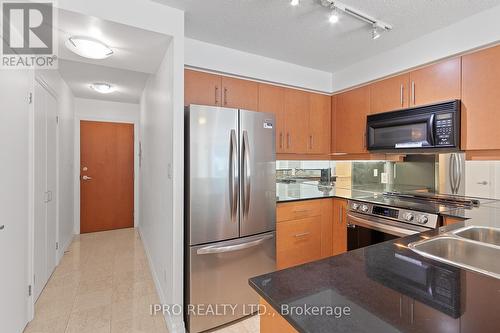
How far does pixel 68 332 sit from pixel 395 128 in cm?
328

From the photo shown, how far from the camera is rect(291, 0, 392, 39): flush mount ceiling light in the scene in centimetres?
172

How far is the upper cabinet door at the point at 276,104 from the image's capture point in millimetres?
2684

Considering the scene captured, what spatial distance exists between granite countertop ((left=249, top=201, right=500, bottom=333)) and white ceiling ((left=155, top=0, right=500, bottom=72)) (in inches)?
69.9

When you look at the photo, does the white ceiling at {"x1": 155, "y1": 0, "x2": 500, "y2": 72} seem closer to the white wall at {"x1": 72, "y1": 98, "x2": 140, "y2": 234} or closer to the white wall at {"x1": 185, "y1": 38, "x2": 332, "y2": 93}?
the white wall at {"x1": 185, "y1": 38, "x2": 332, "y2": 93}

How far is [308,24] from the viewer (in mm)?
2045

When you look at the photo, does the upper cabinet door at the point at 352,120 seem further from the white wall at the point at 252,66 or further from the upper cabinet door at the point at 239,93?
the upper cabinet door at the point at 239,93

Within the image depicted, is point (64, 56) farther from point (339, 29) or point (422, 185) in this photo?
point (422, 185)

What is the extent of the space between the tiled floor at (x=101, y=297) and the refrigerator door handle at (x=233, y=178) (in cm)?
94

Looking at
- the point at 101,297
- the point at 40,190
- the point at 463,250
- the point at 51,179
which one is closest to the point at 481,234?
the point at 463,250

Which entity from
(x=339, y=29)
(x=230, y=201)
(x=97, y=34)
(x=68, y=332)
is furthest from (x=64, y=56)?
(x=339, y=29)

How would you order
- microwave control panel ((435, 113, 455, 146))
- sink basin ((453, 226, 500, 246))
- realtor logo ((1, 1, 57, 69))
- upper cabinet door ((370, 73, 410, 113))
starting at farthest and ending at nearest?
upper cabinet door ((370, 73, 410, 113))
microwave control panel ((435, 113, 455, 146))
realtor logo ((1, 1, 57, 69))
sink basin ((453, 226, 500, 246))

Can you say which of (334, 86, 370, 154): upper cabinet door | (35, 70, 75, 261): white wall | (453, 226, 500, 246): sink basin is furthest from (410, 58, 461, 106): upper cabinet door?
(35, 70, 75, 261): white wall

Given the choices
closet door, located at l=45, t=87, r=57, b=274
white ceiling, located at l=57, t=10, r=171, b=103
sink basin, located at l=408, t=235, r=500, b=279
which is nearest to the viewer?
sink basin, located at l=408, t=235, r=500, b=279

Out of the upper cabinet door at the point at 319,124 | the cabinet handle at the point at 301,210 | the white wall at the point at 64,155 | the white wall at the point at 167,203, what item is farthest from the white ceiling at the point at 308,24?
the white wall at the point at 64,155
